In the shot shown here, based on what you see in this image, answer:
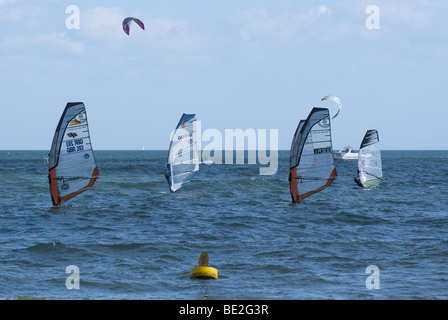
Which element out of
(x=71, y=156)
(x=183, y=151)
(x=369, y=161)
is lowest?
(x=369, y=161)

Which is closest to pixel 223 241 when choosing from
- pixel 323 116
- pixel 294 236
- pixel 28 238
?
pixel 294 236

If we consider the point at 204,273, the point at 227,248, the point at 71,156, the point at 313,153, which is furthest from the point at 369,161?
the point at 204,273

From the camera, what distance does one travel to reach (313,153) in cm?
2270

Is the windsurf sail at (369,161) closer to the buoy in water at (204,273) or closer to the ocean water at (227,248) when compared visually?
the ocean water at (227,248)

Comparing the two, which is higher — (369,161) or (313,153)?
(313,153)

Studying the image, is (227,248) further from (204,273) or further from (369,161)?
(369,161)

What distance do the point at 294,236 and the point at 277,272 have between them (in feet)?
15.7

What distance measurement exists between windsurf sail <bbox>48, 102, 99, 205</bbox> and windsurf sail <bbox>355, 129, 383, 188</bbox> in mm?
18179

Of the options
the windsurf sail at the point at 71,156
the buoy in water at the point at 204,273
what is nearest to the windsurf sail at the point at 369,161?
the windsurf sail at the point at 71,156

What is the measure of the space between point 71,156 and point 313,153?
9.72 meters

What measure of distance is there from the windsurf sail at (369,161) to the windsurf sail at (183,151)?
11.1 meters

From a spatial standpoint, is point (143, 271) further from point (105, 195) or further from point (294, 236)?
point (105, 195)

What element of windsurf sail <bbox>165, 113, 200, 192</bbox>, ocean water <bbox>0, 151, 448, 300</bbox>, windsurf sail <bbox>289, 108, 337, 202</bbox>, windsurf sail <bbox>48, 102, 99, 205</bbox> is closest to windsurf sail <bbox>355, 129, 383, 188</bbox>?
ocean water <bbox>0, 151, 448, 300</bbox>
